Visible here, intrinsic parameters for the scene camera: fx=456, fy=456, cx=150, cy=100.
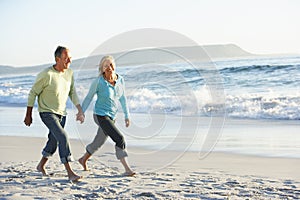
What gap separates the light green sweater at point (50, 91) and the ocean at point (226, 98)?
2.58 meters

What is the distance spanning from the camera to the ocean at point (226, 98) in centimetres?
779

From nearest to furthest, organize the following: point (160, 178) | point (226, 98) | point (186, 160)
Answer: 1. point (160, 178)
2. point (186, 160)
3. point (226, 98)

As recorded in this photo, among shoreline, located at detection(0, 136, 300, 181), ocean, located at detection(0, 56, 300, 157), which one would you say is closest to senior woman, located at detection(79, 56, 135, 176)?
shoreline, located at detection(0, 136, 300, 181)

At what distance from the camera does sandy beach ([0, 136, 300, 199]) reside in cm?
436

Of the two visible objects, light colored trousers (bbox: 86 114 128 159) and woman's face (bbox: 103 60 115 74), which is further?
light colored trousers (bbox: 86 114 128 159)

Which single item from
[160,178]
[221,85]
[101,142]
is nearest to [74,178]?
[101,142]

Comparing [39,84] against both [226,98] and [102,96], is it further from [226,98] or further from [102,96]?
[226,98]

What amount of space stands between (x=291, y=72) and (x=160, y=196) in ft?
57.1

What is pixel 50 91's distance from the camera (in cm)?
486

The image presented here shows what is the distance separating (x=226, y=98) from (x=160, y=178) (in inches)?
402

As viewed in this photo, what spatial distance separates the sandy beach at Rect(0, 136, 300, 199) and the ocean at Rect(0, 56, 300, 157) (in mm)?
734

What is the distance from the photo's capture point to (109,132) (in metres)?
5.18

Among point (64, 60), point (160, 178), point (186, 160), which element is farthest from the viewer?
point (186, 160)

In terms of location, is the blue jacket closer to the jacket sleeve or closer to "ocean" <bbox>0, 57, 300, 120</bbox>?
the jacket sleeve
